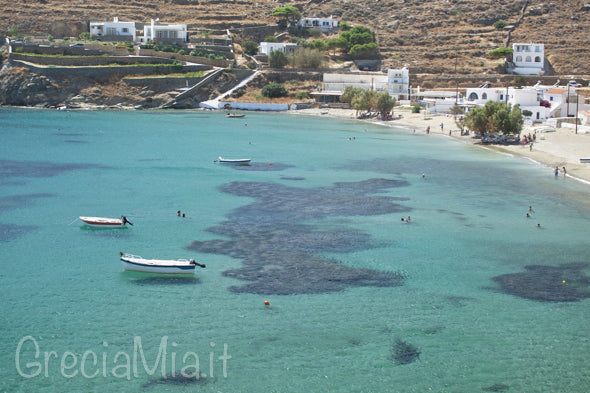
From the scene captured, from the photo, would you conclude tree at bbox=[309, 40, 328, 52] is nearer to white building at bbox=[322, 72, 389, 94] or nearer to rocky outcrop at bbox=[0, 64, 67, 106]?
white building at bbox=[322, 72, 389, 94]

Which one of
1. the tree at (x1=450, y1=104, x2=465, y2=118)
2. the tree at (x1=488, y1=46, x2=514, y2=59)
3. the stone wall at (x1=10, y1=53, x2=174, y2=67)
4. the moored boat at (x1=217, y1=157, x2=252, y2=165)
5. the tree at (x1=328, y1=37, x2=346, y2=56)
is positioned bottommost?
the moored boat at (x1=217, y1=157, x2=252, y2=165)

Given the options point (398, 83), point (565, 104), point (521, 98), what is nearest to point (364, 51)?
point (398, 83)

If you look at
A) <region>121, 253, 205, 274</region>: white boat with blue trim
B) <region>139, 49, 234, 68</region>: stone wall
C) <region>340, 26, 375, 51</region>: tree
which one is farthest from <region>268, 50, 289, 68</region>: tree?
<region>121, 253, 205, 274</region>: white boat with blue trim

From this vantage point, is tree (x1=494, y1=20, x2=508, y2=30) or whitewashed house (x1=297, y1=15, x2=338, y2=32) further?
whitewashed house (x1=297, y1=15, x2=338, y2=32)

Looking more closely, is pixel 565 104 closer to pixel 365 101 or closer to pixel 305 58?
pixel 365 101

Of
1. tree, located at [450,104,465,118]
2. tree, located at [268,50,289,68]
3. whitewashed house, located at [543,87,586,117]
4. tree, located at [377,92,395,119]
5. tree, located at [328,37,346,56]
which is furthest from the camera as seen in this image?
tree, located at [328,37,346,56]

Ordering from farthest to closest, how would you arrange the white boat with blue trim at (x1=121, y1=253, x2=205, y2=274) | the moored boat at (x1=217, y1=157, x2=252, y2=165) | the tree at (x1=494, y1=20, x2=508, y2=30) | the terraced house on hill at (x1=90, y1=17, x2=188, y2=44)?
1. the tree at (x1=494, y1=20, x2=508, y2=30)
2. the terraced house on hill at (x1=90, y1=17, x2=188, y2=44)
3. the moored boat at (x1=217, y1=157, x2=252, y2=165)
4. the white boat with blue trim at (x1=121, y1=253, x2=205, y2=274)

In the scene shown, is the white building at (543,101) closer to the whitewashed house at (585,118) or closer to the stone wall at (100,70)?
the whitewashed house at (585,118)
